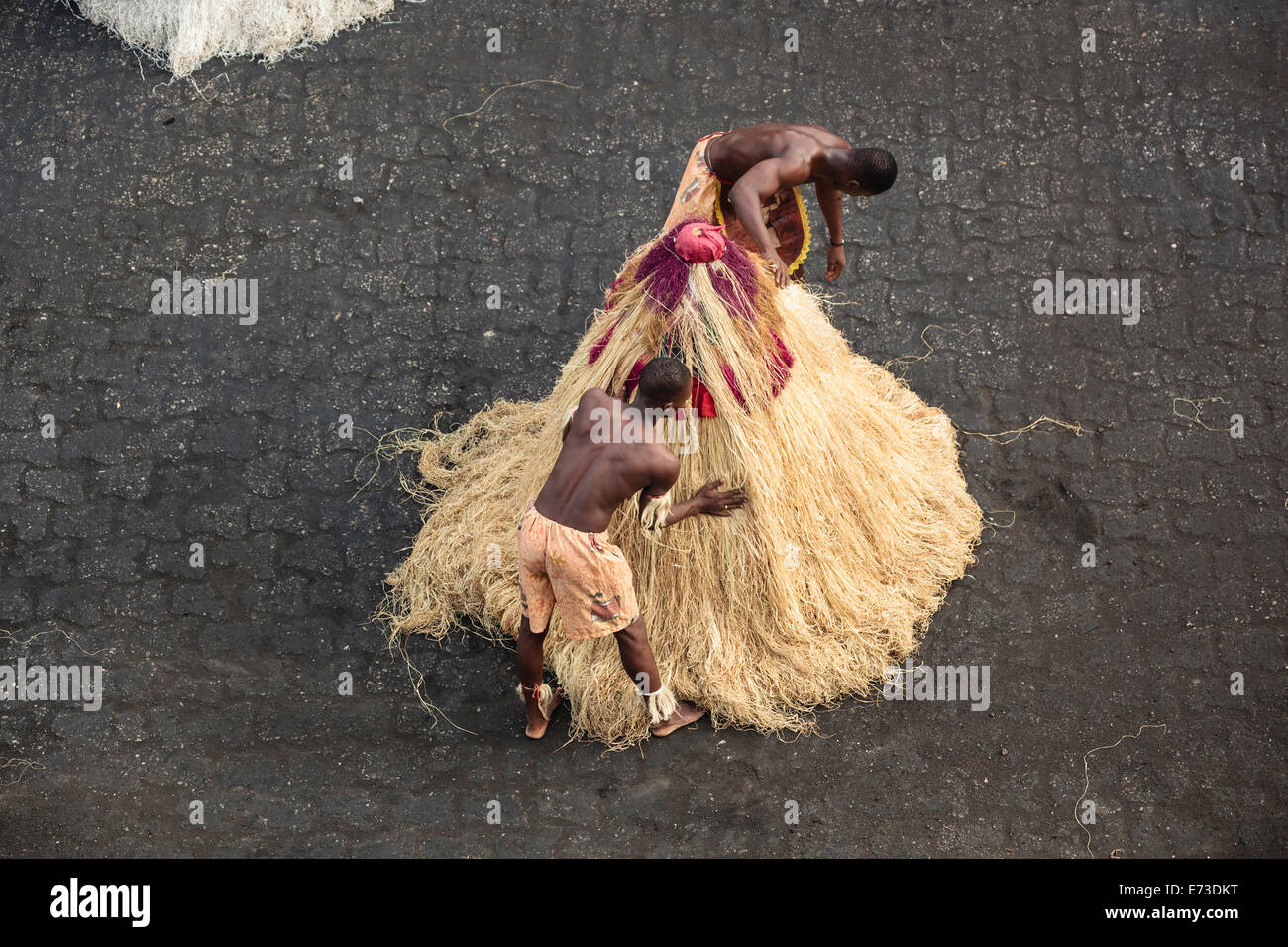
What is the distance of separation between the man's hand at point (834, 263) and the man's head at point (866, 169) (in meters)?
0.57

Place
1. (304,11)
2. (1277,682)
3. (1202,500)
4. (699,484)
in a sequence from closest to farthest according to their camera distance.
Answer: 1. (699,484)
2. (1277,682)
3. (1202,500)
4. (304,11)

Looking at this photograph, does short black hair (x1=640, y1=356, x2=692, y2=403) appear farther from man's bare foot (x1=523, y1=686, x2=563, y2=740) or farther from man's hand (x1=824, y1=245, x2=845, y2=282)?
man's hand (x1=824, y1=245, x2=845, y2=282)

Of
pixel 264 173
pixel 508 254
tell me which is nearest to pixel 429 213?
pixel 508 254

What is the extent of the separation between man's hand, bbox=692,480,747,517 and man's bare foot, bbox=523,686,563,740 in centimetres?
106

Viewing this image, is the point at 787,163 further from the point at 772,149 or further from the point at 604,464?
the point at 604,464

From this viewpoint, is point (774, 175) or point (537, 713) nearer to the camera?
point (537, 713)

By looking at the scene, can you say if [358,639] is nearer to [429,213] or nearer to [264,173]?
[429,213]

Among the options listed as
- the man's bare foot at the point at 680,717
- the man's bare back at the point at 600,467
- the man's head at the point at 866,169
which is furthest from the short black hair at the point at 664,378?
the man's head at the point at 866,169

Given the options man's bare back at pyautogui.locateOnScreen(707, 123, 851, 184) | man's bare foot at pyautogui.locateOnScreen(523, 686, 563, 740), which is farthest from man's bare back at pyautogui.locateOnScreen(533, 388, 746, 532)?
man's bare back at pyautogui.locateOnScreen(707, 123, 851, 184)

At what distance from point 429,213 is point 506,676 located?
116 inches

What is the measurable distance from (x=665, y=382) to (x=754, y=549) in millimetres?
981

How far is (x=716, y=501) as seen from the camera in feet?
15.8

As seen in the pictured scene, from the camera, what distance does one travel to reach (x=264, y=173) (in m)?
7.27

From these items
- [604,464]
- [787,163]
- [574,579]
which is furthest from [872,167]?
[574,579]
